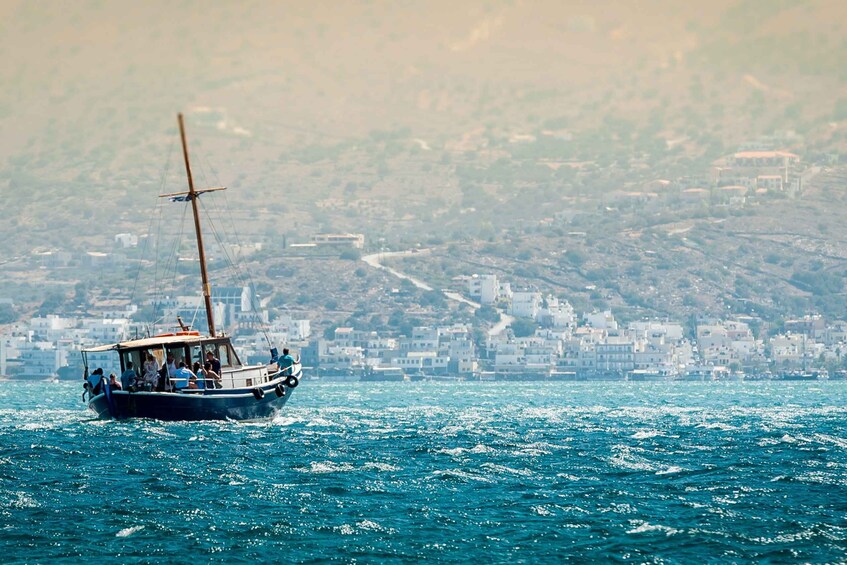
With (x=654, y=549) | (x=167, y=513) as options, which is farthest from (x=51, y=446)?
(x=654, y=549)

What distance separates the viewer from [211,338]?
242 feet

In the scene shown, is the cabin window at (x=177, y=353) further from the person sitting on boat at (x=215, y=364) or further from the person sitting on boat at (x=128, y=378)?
the person sitting on boat at (x=128, y=378)

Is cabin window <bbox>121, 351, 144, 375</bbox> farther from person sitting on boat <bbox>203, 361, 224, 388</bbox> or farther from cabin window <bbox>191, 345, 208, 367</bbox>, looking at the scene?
person sitting on boat <bbox>203, 361, 224, 388</bbox>

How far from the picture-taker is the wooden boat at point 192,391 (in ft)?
233

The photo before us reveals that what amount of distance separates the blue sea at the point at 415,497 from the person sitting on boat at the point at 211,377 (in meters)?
3.91

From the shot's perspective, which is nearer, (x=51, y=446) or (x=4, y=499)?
(x=4, y=499)

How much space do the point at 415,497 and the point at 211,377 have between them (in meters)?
31.8

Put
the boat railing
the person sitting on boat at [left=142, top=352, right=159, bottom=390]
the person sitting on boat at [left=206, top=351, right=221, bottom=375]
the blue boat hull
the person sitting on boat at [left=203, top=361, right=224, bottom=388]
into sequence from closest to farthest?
1. the blue boat hull
2. the person sitting on boat at [left=142, top=352, right=159, bottom=390]
3. the person sitting on boat at [left=203, top=361, right=224, bottom=388]
4. the person sitting on boat at [left=206, top=351, right=221, bottom=375]
5. the boat railing

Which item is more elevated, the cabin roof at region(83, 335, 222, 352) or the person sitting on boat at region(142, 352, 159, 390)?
the cabin roof at region(83, 335, 222, 352)

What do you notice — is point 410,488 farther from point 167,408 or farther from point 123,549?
point 167,408

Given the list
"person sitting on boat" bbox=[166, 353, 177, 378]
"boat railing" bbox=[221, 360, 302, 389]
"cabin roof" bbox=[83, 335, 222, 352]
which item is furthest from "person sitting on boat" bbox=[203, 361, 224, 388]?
"person sitting on boat" bbox=[166, 353, 177, 378]

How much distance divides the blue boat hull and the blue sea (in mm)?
2313

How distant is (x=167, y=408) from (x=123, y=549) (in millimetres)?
36948

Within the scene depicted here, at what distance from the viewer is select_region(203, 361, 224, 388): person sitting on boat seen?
7250 centimetres
